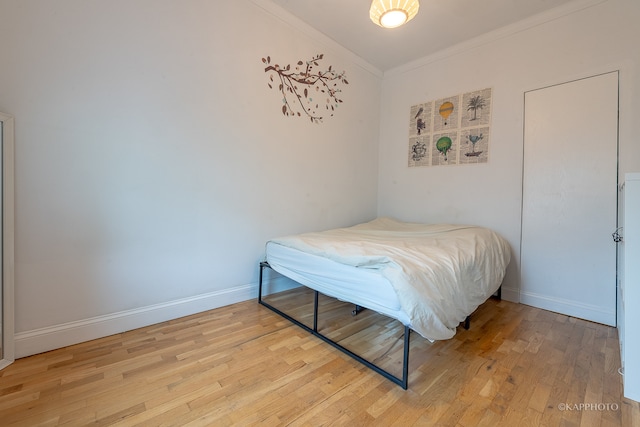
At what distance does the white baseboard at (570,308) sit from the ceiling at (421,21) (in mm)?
2601

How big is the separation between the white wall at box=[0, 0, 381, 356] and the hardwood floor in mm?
327

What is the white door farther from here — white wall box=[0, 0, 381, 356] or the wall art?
white wall box=[0, 0, 381, 356]

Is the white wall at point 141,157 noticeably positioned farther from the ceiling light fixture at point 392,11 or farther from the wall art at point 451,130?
the wall art at point 451,130

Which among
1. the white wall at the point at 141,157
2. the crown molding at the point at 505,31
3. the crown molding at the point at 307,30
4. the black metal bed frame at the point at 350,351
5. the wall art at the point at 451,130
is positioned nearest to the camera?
the black metal bed frame at the point at 350,351

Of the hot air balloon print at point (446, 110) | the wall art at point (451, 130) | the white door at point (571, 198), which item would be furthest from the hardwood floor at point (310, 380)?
the hot air balloon print at point (446, 110)

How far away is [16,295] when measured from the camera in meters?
1.53

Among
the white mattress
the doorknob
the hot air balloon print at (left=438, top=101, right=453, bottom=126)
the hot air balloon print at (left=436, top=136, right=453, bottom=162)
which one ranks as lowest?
the white mattress

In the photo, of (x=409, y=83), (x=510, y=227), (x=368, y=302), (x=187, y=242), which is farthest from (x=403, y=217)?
(x=187, y=242)

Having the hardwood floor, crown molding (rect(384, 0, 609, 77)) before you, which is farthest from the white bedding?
crown molding (rect(384, 0, 609, 77))

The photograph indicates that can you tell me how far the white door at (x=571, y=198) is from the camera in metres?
2.19

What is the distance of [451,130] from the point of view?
10.1ft

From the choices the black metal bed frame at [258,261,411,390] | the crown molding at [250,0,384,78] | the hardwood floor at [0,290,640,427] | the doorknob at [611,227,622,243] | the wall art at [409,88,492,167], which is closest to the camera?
the hardwood floor at [0,290,640,427]

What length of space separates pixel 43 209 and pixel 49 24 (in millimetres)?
1093

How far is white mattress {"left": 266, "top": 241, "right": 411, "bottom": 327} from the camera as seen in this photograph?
144cm
